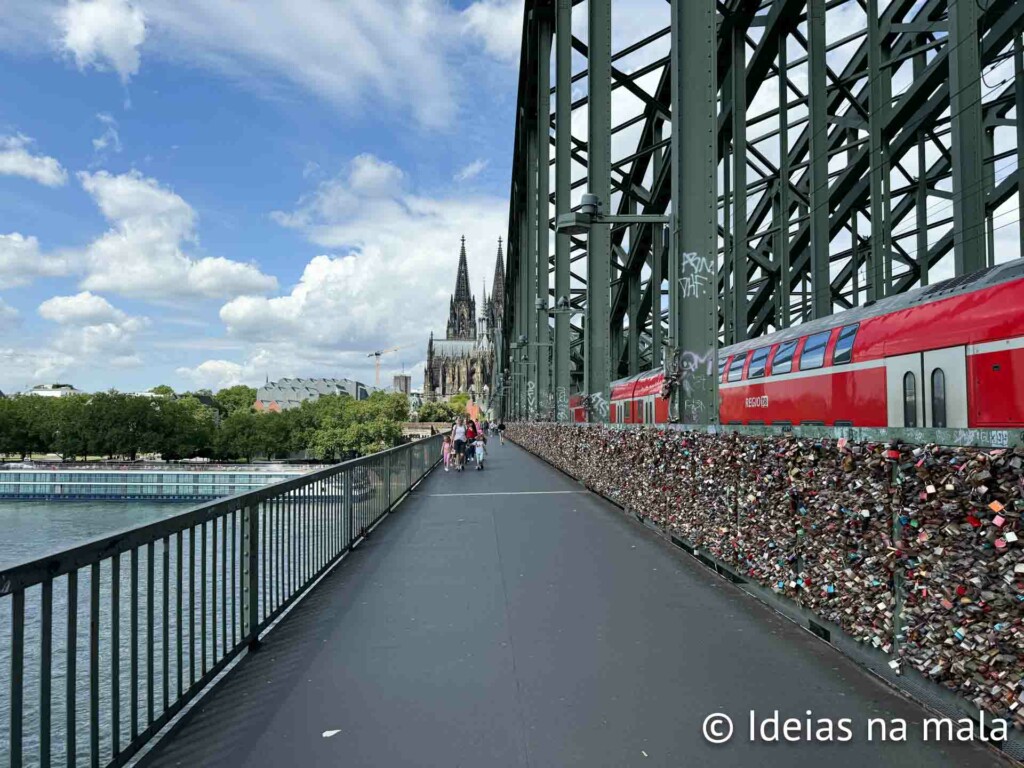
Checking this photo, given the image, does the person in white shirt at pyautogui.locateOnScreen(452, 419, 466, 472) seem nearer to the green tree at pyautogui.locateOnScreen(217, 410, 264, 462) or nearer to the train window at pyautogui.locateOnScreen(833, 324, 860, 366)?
the train window at pyautogui.locateOnScreen(833, 324, 860, 366)

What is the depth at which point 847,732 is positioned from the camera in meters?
3.48

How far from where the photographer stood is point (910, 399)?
10312mm

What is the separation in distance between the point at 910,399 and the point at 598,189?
11390mm

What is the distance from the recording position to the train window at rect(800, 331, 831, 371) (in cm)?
1315

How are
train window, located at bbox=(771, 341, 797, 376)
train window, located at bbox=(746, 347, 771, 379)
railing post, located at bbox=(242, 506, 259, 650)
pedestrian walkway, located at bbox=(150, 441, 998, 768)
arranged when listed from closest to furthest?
pedestrian walkway, located at bbox=(150, 441, 998, 768) < railing post, located at bbox=(242, 506, 259, 650) < train window, located at bbox=(771, 341, 797, 376) < train window, located at bbox=(746, 347, 771, 379)

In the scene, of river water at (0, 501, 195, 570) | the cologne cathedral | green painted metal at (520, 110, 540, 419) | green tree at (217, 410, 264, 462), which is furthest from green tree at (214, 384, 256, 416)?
green painted metal at (520, 110, 540, 419)

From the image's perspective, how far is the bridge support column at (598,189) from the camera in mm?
19516

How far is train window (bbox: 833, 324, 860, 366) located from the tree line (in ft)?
273

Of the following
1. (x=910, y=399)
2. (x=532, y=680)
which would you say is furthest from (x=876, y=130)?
(x=532, y=680)

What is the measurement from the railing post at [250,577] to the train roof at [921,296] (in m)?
8.79

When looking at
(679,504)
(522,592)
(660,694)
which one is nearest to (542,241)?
(679,504)

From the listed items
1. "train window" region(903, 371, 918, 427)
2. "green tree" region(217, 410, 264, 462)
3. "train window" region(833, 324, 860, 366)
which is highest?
Result: "train window" region(833, 324, 860, 366)

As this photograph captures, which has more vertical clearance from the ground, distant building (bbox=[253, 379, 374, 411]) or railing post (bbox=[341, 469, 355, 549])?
distant building (bbox=[253, 379, 374, 411])

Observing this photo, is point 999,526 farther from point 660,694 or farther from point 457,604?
point 457,604
